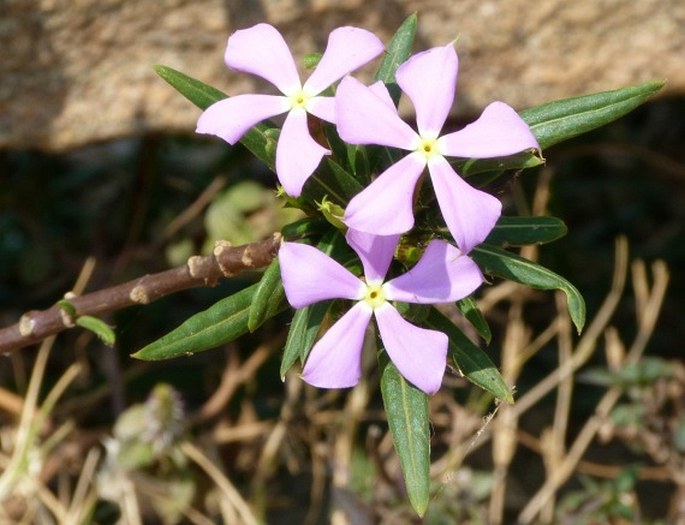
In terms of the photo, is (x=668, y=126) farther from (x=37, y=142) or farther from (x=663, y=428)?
(x=37, y=142)

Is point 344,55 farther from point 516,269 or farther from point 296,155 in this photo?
point 516,269

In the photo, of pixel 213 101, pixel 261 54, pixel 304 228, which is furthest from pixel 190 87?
pixel 304 228

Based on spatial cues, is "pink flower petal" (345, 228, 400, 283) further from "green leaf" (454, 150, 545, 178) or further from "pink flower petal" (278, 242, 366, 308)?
"green leaf" (454, 150, 545, 178)

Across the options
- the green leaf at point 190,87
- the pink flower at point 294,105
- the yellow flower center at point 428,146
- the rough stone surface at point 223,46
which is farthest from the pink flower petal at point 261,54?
the rough stone surface at point 223,46

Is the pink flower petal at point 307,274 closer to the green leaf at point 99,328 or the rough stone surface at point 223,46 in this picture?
the green leaf at point 99,328

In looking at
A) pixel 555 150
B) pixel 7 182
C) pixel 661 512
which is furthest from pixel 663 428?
pixel 7 182

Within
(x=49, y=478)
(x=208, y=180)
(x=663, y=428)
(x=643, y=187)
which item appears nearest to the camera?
(x=663, y=428)

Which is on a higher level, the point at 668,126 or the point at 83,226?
the point at 83,226
